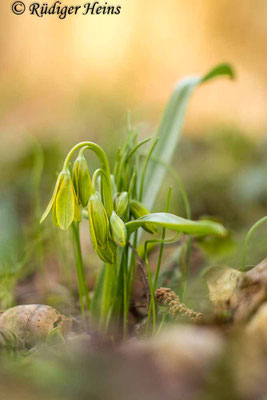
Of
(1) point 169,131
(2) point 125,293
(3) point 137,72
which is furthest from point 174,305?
(3) point 137,72

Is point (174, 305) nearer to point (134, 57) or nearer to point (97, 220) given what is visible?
point (97, 220)

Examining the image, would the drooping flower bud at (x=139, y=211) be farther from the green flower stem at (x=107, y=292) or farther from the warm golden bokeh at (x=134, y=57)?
the warm golden bokeh at (x=134, y=57)

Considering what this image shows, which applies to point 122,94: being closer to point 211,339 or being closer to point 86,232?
point 86,232

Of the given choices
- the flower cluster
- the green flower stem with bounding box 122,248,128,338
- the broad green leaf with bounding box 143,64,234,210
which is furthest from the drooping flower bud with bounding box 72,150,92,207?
the broad green leaf with bounding box 143,64,234,210

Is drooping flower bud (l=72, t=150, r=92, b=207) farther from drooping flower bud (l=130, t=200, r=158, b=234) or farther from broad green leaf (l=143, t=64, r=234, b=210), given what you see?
broad green leaf (l=143, t=64, r=234, b=210)

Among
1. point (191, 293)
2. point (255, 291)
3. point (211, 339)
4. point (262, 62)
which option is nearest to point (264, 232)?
point (191, 293)

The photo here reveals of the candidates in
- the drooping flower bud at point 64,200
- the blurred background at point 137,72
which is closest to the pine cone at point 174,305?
the drooping flower bud at point 64,200
